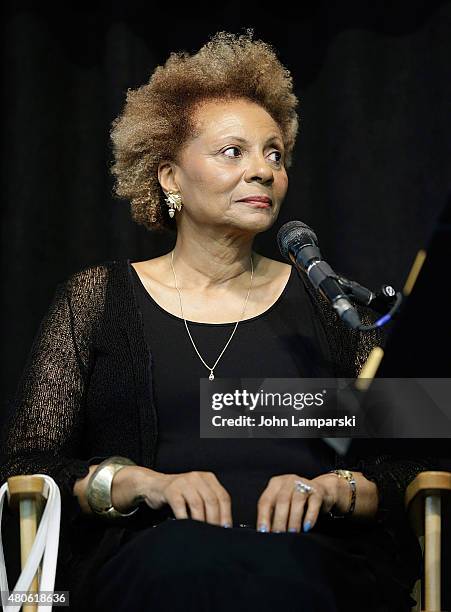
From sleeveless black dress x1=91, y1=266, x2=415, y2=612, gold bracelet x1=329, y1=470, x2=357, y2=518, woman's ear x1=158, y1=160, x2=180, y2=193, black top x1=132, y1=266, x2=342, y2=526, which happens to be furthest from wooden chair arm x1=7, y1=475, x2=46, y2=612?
woman's ear x1=158, y1=160, x2=180, y2=193

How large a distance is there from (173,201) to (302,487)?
0.85 meters

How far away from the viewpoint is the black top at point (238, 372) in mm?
2162

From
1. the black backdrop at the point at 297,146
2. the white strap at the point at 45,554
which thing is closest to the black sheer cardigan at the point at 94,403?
the white strap at the point at 45,554

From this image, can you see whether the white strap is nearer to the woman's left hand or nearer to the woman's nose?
the woman's left hand

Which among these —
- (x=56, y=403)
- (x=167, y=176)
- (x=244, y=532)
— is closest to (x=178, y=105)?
(x=167, y=176)

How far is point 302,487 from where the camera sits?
6.35ft

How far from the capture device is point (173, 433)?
221 centimetres

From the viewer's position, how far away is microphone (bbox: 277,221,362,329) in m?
1.80

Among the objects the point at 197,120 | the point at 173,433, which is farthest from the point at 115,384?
the point at 197,120

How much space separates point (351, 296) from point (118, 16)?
1520 mm

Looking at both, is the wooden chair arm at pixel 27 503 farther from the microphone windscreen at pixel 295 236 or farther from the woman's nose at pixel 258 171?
the woman's nose at pixel 258 171

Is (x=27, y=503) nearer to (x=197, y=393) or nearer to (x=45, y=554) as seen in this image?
(x=45, y=554)

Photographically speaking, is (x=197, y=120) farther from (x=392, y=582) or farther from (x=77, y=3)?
(x=392, y=582)

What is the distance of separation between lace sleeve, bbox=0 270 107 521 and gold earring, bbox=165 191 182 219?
0.28 metres
